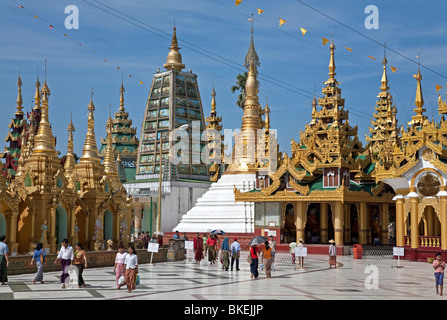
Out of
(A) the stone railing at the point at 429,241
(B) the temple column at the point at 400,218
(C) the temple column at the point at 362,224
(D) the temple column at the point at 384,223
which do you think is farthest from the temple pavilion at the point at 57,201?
(D) the temple column at the point at 384,223

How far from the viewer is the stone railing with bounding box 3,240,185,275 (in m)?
25.3

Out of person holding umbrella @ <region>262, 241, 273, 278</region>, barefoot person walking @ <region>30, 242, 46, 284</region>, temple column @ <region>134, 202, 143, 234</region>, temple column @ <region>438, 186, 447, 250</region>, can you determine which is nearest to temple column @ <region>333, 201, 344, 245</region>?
temple column @ <region>438, 186, 447, 250</region>

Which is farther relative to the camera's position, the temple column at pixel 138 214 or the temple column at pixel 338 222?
→ the temple column at pixel 138 214

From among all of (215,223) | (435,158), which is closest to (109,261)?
(435,158)

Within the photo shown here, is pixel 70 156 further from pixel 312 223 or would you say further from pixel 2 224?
pixel 312 223

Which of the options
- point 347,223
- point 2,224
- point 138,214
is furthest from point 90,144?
point 138,214

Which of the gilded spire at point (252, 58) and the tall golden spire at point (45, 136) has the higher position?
the gilded spire at point (252, 58)

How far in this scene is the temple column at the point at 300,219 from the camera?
44909 mm

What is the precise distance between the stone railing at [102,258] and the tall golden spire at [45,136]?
257 inches

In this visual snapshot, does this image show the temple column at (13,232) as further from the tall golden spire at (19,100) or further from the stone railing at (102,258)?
the tall golden spire at (19,100)

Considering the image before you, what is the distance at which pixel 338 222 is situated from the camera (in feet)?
141

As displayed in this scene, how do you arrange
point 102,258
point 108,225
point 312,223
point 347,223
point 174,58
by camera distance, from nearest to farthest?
point 102,258 → point 108,225 → point 347,223 → point 312,223 → point 174,58

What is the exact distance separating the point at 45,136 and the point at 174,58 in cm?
3864

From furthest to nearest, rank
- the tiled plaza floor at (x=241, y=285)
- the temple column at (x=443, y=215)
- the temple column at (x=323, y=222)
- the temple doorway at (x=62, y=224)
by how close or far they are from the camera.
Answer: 1. the temple column at (x=323, y=222)
2. the temple column at (x=443, y=215)
3. the temple doorway at (x=62, y=224)
4. the tiled plaza floor at (x=241, y=285)
